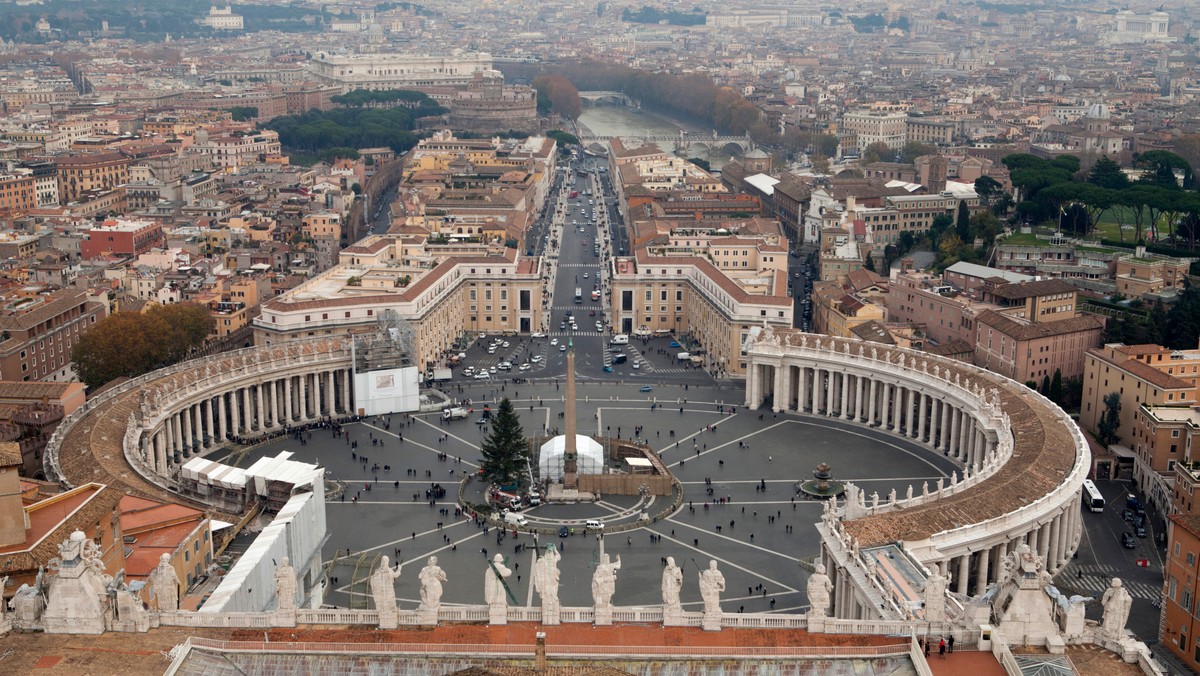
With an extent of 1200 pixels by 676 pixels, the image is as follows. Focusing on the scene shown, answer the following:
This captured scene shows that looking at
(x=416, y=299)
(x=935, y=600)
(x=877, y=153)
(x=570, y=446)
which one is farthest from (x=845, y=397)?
(x=877, y=153)

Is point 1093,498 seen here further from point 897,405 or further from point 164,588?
point 164,588

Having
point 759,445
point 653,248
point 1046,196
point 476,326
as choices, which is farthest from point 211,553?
point 1046,196

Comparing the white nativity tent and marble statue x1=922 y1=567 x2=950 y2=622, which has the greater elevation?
marble statue x1=922 y1=567 x2=950 y2=622

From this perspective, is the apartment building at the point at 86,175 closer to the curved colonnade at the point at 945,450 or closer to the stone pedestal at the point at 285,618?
the curved colonnade at the point at 945,450

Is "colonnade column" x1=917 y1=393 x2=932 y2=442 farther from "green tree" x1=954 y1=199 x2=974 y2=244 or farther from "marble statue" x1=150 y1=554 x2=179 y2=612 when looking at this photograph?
"marble statue" x1=150 y1=554 x2=179 y2=612

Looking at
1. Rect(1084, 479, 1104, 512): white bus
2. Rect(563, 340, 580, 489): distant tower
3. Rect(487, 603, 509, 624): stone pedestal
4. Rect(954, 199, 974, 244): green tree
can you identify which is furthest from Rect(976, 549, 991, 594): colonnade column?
Rect(954, 199, 974, 244): green tree

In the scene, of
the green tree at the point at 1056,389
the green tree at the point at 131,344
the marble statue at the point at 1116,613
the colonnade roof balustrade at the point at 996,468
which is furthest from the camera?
the green tree at the point at 131,344

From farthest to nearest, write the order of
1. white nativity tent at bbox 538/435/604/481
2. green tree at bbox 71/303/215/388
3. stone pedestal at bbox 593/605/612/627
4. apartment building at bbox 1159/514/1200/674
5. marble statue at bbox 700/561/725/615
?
green tree at bbox 71/303/215/388 < white nativity tent at bbox 538/435/604/481 < apartment building at bbox 1159/514/1200/674 < stone pedestal at bbox 593/605/612/627 < marble statue at bbox 700/561/725/615

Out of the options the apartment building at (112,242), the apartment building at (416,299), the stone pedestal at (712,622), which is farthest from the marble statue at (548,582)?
the apartment building at (112,242)
